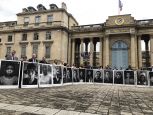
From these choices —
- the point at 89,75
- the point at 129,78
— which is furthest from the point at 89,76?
the point at 129,78

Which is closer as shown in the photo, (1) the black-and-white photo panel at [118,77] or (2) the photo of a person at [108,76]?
(1) the black-and-white photo panel at [118,77]

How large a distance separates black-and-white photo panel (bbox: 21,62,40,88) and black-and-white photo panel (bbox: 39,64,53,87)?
503mm

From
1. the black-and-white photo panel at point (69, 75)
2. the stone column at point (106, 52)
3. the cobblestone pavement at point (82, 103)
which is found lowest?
the cobblestone pavement at point (82, 103)

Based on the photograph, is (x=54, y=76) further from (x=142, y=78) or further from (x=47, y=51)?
(x=47, y=51)

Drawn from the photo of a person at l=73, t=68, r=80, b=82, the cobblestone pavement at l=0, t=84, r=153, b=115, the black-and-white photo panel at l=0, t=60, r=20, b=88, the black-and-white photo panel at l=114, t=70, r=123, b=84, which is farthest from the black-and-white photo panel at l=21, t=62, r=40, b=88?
the black-and-white photo panel at l=114, t=70, r=123, b=84

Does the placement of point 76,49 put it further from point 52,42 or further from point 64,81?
point 64,81

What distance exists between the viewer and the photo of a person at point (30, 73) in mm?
13172

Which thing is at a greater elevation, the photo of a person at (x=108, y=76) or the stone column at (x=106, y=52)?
the stone column at (x=106, y=52)

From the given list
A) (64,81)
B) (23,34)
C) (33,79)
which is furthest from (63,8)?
(33,79)

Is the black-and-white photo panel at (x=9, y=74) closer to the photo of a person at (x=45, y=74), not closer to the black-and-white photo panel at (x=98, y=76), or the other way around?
the photo of a person at (x=45, y=74)

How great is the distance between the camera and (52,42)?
39.1 m

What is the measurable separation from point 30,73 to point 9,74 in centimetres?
167

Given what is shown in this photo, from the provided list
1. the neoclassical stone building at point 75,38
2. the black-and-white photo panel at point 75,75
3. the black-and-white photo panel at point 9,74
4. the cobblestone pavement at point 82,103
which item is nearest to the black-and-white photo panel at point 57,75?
the black-and-white photo panel at point 75,75

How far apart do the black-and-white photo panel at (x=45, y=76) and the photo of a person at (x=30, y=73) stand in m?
0.60
